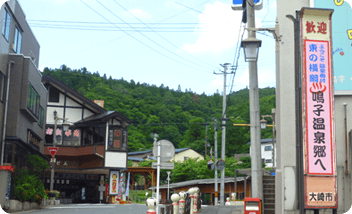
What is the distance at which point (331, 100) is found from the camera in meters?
8.82

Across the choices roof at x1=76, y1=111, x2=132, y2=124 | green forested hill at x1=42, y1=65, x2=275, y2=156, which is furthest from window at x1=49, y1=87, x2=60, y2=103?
green forested hill at x1=42, y1=65, x2=275, y2=156

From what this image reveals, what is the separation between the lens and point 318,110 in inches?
344

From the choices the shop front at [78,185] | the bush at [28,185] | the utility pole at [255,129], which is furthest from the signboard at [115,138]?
the utility pole at [255,129]

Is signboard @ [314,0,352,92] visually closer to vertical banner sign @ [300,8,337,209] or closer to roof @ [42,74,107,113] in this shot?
vertical banner sign @ [300,8,337,209]

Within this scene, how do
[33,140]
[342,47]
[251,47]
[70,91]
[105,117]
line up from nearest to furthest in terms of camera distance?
[251,47], [342,47], [33,140], [105,117], [70,91]

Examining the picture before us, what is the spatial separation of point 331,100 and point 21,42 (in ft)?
71.7

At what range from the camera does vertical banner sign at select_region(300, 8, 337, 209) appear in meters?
8.55

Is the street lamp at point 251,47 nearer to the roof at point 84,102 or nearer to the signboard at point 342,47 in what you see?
the signboard at point 342,47

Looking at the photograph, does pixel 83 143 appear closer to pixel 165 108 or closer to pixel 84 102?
pixel 84 102

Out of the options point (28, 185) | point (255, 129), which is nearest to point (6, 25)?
point (28, 185)

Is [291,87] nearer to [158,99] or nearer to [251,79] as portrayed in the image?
[251,79]

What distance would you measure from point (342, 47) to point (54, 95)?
3383 cm

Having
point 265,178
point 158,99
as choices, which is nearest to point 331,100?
point 265,178

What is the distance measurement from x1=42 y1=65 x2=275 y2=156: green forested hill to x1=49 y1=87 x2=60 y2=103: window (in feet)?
58.3
